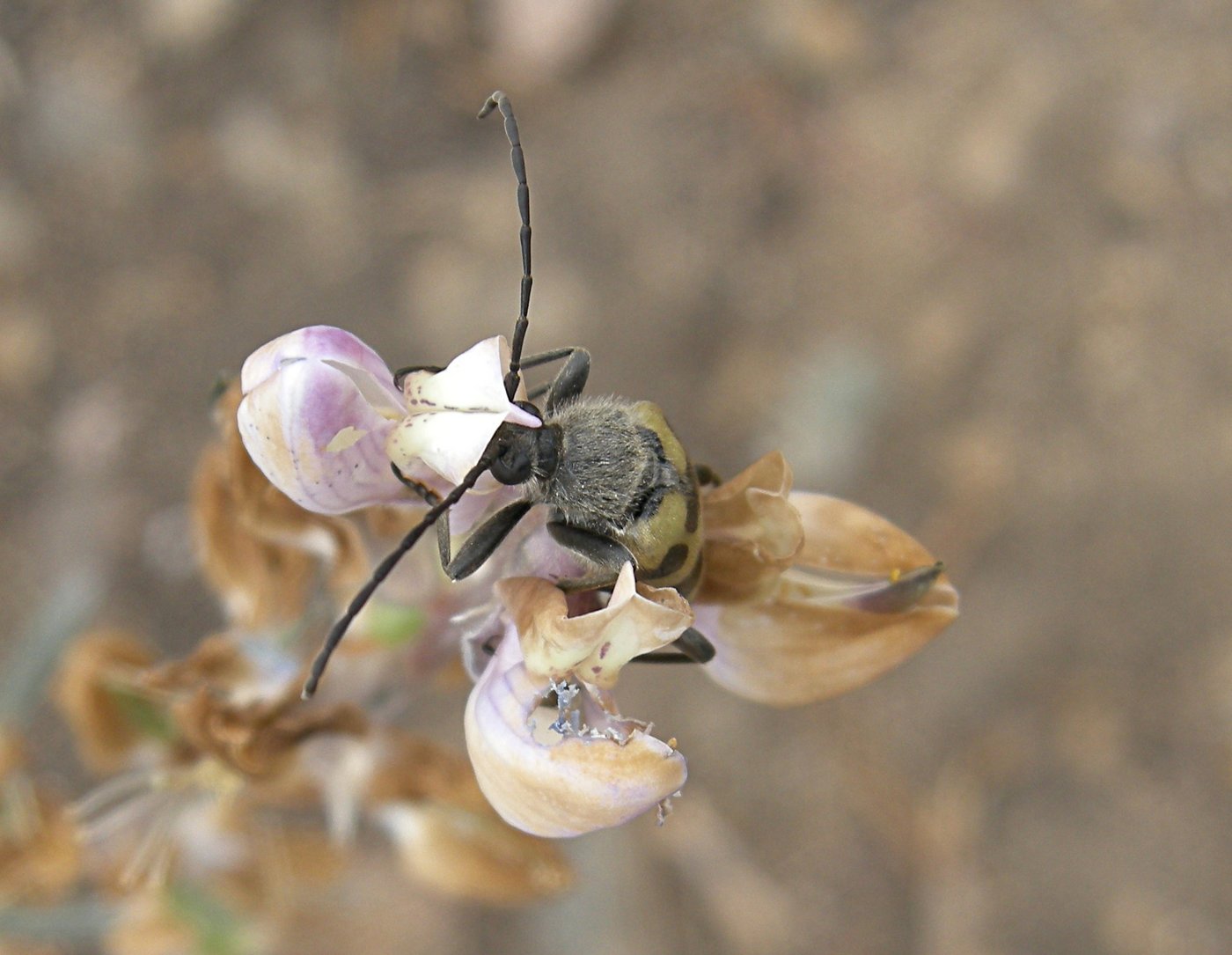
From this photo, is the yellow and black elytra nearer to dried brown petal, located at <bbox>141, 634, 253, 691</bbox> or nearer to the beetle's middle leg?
the beetle's middle leg

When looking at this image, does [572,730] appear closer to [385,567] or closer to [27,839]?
[385,567]

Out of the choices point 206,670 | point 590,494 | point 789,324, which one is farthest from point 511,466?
point 789,324

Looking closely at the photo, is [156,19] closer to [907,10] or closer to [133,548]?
[133,548]

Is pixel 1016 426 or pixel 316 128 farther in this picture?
pixel 1016 426

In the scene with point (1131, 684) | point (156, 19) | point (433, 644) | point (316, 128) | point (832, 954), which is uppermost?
point (156, 19)

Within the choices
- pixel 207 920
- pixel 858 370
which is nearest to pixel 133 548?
pixel 207 920

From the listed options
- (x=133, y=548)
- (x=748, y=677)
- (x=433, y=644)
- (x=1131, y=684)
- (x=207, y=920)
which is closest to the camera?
(x=748, y=677)

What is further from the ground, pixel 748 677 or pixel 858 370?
pixel 748 677

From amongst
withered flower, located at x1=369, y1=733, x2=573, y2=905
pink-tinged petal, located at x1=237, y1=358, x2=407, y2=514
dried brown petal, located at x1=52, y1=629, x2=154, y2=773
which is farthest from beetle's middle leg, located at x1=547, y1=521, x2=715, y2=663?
dried brown petal, located at x1=52, y1=629, x2=154, y2=773
